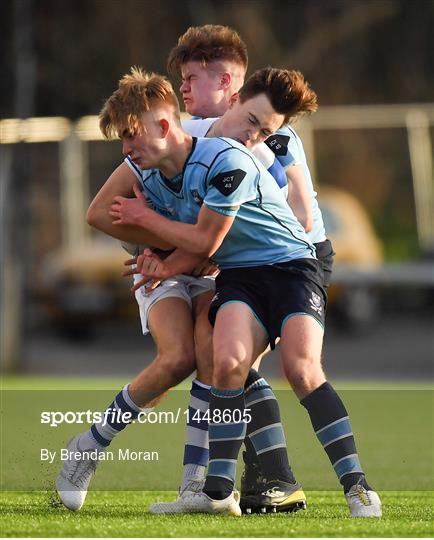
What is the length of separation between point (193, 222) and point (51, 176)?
1450 centimetres

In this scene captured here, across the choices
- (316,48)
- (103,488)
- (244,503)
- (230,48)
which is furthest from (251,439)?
(316,48)

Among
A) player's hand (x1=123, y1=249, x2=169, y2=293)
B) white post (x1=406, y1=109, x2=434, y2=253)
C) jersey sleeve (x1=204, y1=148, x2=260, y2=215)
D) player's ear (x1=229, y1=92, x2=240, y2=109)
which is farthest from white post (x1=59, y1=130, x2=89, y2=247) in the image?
jersey sleeve (x1=204, y1=148, x2=260, y2=215)

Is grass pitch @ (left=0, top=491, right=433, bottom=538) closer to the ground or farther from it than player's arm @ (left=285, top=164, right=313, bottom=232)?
closer to the ground

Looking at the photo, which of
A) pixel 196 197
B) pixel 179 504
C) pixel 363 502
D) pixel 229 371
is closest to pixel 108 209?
pixel 196 197

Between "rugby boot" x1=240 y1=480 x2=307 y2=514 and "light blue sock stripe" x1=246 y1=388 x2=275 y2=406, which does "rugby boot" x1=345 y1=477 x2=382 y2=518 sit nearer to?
"rugby boot" x1=240 y1=480 x2=307 y2=514

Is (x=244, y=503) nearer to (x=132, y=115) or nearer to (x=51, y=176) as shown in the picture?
(x=132, y=115)

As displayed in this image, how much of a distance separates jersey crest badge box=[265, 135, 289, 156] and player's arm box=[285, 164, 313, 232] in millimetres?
58

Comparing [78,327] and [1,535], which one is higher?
[78,327]

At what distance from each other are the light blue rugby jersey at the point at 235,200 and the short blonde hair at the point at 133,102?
0.58 ft

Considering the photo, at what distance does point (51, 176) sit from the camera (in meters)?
18.6

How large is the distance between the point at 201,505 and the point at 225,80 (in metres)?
1.46

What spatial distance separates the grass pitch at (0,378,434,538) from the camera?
385 cm

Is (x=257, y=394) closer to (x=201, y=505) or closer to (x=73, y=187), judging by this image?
(x=201, y=505)

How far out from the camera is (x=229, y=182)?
4.07 meters
